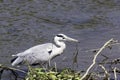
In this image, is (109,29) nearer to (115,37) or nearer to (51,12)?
(115,37)

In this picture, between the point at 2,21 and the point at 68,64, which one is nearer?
the point at 68,64

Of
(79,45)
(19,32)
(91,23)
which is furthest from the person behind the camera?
(91,23)

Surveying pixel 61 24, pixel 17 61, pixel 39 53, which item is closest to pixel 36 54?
pixel 39 53

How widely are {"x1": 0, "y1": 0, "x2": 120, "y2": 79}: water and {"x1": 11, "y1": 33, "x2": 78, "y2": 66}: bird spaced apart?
0.26 m

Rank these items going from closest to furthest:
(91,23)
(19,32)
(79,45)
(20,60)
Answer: (20,60), (79,45), (19,32), (91,23)

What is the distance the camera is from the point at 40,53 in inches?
419

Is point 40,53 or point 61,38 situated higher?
point 61,38

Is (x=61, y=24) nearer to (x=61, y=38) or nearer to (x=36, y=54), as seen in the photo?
(x=61, y=38)

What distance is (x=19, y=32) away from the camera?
13172 millimetres

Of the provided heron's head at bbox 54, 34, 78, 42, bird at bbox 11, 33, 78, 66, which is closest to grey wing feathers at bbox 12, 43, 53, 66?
bird at bbox 11, 33, 78, 66

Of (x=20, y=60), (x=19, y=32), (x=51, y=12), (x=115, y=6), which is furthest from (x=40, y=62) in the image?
(x=115, y=6)

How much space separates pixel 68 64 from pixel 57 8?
5.37m

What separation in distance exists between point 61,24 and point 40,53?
3.62 metres

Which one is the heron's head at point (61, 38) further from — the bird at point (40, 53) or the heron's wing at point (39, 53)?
the heron's wing at point (39, 53)
